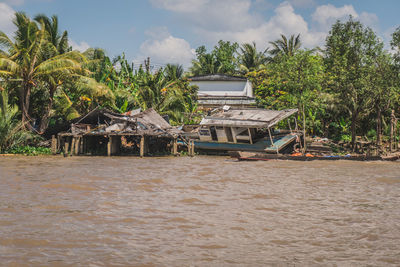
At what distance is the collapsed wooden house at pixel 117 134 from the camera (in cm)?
2156

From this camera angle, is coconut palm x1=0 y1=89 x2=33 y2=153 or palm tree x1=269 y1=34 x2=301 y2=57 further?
palm tree x1=269 y1=34 x2=301 y2=57

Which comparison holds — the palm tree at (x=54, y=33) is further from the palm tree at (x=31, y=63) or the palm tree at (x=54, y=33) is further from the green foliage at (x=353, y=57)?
the green foliage at (x=353, y=57)

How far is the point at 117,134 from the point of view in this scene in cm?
2141

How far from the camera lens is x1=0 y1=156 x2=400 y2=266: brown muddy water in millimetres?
5543

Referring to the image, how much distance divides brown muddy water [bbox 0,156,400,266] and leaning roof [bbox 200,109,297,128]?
24.9 ft

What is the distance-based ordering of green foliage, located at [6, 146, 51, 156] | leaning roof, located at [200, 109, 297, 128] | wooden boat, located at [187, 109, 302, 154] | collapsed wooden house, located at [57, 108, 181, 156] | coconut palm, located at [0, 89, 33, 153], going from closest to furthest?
coconut palm, located at [0, 89, 33, 153] → green foliage, located at [6, 146, 51, 156] → leaning roof, located at [200, 109, 297, 128] → wooden boat, located at [187, 109, 302, 154] → collapsed wooden house, located at [57, 108, 181, 156]

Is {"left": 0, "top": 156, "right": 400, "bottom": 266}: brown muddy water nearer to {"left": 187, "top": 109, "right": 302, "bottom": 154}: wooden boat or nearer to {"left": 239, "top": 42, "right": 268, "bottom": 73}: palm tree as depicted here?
{"left": 187, "top": 109, "right": 302, "bottom": 154}: wooden boat

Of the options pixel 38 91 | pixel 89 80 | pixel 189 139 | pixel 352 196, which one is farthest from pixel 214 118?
pixel 352 196

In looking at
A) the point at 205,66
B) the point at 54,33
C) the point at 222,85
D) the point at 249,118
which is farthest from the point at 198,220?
the point at 205,66

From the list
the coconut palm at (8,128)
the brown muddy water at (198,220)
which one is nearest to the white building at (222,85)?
the coconut palm at (8,128)

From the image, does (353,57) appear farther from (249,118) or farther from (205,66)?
(205,66)

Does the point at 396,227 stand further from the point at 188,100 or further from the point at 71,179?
the point at 188,100

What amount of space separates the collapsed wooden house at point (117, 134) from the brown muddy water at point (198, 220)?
26.0 ft

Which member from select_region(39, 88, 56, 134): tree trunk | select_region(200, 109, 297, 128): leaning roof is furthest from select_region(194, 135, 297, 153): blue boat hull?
select_region(39, 88, 56, 134): tree trunk
